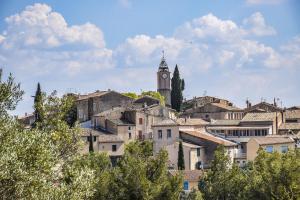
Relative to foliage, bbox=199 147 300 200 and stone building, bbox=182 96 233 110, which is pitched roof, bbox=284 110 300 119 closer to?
stone building, bbox=182 96 233 110

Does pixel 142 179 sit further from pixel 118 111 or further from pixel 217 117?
pixel 217 117

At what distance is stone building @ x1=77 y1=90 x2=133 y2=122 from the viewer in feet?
255

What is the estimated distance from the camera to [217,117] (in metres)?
84.1

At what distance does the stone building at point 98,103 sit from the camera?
255 ft

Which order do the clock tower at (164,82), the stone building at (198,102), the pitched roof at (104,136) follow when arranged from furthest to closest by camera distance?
the clock tower at (164,82)
the stone building at (198,102)
the pitched roof at (104,136)

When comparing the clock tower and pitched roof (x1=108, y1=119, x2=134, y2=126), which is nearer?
pitched roof (x1=108, y1=119, x2=134, y2=126)

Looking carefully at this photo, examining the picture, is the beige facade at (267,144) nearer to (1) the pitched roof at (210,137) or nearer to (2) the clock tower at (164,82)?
(1) the pitched roof at (210,137)

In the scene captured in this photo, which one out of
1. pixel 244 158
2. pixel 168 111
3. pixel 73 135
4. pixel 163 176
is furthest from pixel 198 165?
pixel 73 135

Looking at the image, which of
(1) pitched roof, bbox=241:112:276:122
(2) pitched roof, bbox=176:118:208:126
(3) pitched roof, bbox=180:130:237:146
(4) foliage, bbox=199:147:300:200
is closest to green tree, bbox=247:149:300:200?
(4) foliage, bbox=199:147:300:200

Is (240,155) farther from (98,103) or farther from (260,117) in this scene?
(98,103)

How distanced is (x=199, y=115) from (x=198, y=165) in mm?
25071

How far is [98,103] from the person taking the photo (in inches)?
3071

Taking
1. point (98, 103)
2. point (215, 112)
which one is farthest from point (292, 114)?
point (98, 103)

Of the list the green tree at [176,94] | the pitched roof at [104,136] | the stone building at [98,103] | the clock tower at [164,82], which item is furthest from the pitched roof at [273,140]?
the clock tower at [164,82]
